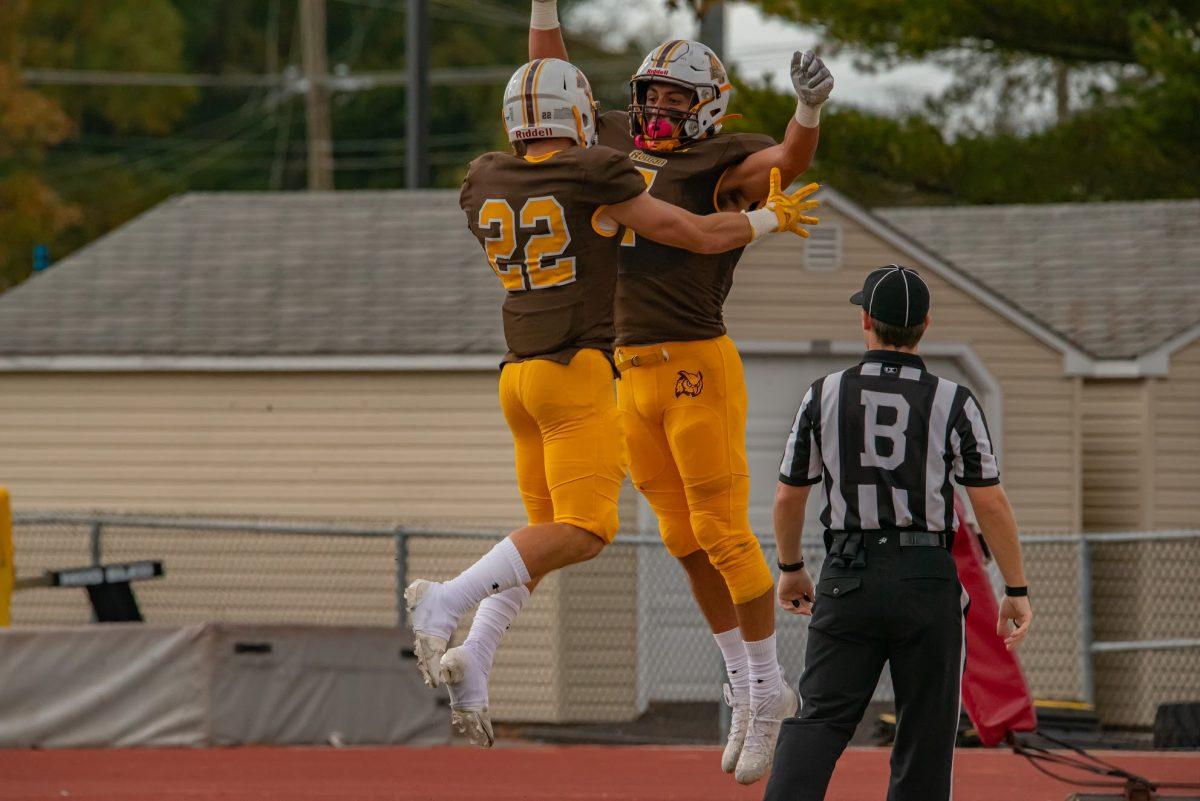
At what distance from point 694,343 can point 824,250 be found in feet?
30.5

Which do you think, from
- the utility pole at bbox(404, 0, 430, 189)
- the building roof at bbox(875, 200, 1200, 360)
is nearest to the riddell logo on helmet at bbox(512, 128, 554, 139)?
the building roof at bbox(875, 200, 1200, 360)

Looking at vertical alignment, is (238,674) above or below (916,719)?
below

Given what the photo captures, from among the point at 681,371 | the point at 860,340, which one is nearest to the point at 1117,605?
the point at 860,340

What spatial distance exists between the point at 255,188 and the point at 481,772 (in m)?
37.6

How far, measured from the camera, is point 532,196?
7.21 metres

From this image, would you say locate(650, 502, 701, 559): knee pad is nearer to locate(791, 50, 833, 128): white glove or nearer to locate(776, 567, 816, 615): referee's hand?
locate(776, 567, 816, 615): referee's hand

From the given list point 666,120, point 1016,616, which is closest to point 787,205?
point 666,120

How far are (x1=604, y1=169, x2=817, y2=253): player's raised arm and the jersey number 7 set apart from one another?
0.70ft

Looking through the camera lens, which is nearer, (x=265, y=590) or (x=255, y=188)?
(x=265, y=590)

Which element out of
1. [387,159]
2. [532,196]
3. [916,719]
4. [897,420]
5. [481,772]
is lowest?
[481,772]

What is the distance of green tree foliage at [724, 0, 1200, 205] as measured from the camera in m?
22.6

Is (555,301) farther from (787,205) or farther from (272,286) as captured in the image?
(272,286)

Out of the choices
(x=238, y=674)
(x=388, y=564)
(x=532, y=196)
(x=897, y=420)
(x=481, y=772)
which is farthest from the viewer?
(x=388, y=564)

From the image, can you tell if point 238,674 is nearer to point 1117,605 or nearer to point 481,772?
→ point 481,772
